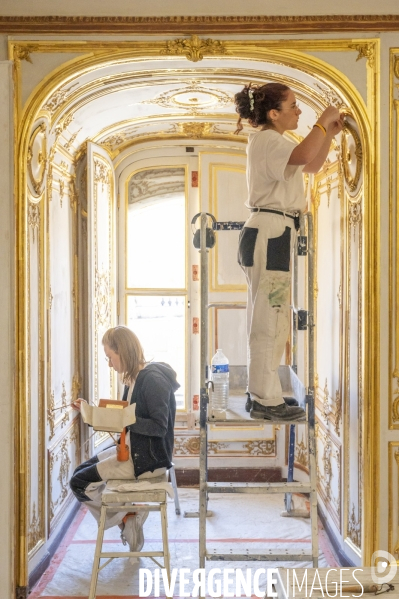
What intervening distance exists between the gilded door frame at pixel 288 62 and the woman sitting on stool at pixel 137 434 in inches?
20.2

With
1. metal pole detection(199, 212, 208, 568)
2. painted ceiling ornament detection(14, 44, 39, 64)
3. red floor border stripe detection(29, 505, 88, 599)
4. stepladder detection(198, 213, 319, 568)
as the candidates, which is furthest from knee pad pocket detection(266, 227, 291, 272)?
red floor border stripe detection(29, 505, 88, 599)

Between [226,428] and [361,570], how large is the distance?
2891 millimetres

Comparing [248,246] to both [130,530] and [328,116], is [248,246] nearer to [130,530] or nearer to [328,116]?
[328,116]

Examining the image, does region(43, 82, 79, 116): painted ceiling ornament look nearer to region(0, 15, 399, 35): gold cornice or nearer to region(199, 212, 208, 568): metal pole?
region(0, 15, 399, 35): gold cornice

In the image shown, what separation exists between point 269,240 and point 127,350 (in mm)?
1202

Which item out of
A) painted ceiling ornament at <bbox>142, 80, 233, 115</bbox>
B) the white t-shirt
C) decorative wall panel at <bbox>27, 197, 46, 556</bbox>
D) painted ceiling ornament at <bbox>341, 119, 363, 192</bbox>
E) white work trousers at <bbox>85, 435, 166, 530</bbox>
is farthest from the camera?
painted ceiling ornament at <bbox>142, 80, 233, 115</bbox>

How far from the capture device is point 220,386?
338cm

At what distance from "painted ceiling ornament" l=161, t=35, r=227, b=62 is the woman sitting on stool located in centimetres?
153

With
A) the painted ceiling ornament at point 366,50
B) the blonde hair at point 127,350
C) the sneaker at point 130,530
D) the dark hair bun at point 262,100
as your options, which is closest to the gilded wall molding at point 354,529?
the sneaker at point 130,530

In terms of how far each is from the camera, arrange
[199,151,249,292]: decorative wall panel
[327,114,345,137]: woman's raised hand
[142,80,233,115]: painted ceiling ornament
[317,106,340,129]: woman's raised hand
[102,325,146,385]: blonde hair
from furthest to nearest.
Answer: [199,151,249,292]: decorative wall panel → [142,80,233,115]: painted ceiling ornament → [102,325,146,385]: blonde hair → [327,114,345,137]: woman's raised hand → [317,106,340,129]: woman's raised hand

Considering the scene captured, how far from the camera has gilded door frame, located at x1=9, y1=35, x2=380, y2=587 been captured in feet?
10.8

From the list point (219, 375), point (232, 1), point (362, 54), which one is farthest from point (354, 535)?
point (232, 1)

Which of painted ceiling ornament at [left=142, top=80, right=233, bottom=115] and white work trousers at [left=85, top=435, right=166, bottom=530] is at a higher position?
painted ceiling ornament at [left=142, top=80, right=233, bottom=115]

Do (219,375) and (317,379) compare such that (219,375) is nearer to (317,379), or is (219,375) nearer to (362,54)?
(317,379)
